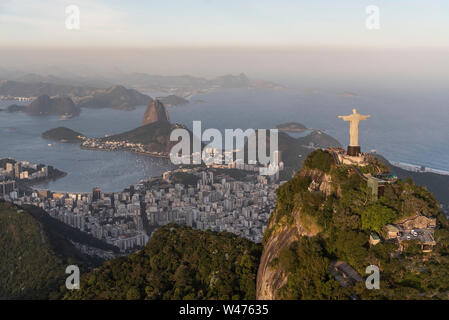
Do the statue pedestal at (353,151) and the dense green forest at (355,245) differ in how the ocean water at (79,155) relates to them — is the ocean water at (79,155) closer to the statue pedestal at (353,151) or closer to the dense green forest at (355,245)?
the statue pedestal at (353,151)

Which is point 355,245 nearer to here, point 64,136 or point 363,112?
point 64,136

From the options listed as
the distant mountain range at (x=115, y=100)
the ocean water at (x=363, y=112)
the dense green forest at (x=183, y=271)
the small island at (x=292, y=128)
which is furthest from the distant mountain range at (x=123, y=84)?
the dense green forest at (x=183, y=271)

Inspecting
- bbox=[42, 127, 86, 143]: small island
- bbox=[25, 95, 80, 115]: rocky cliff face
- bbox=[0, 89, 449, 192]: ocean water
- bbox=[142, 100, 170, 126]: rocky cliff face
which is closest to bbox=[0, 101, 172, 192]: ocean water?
bbox=[0, 89, 449, 192]: ocean water

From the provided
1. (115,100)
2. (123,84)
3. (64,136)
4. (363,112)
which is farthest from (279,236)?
(123,84)

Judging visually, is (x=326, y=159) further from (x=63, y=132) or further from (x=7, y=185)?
(x=63, y=132)

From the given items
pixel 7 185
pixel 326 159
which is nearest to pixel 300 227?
pixel 326 159

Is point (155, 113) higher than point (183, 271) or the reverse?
higher

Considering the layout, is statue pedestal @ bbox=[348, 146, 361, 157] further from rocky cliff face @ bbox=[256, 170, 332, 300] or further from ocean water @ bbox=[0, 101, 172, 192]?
ocean water @ bbox=[0, 101, 172, 192]
